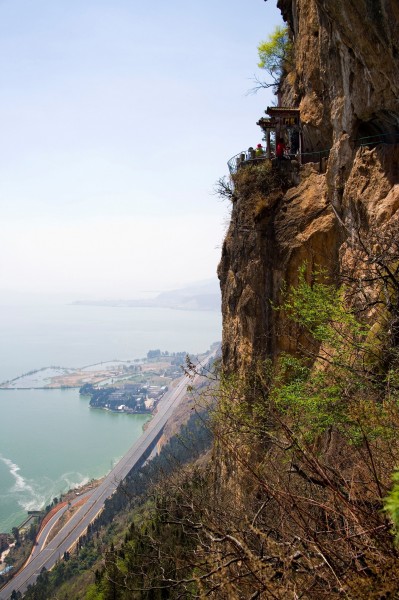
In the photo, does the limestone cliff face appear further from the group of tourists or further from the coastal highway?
the coastal highway

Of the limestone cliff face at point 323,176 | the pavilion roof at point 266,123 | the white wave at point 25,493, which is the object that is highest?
the pavilion roof at point 266,123

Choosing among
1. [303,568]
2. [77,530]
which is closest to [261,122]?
[303,568]

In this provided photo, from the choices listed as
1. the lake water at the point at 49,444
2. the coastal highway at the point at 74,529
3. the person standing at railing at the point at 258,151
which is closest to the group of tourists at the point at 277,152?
the person standing at railing at the point at 258,151

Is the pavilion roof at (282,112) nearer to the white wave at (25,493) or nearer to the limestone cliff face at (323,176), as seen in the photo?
the limestone cliff face at (323,176)

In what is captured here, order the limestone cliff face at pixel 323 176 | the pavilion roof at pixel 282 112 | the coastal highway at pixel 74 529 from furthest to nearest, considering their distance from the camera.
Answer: the coastal highway at pixel 74 529, the pavilion roof at pixel 282 112, the limestone cliff face at pixel 323 176

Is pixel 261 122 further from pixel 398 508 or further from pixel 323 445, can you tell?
pixel 398 508

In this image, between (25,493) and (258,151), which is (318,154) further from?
(25,493)

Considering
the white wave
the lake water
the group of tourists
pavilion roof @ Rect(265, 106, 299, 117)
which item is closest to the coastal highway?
the lake water

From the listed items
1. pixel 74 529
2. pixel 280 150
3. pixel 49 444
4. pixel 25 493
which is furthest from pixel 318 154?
pixel 49 444
